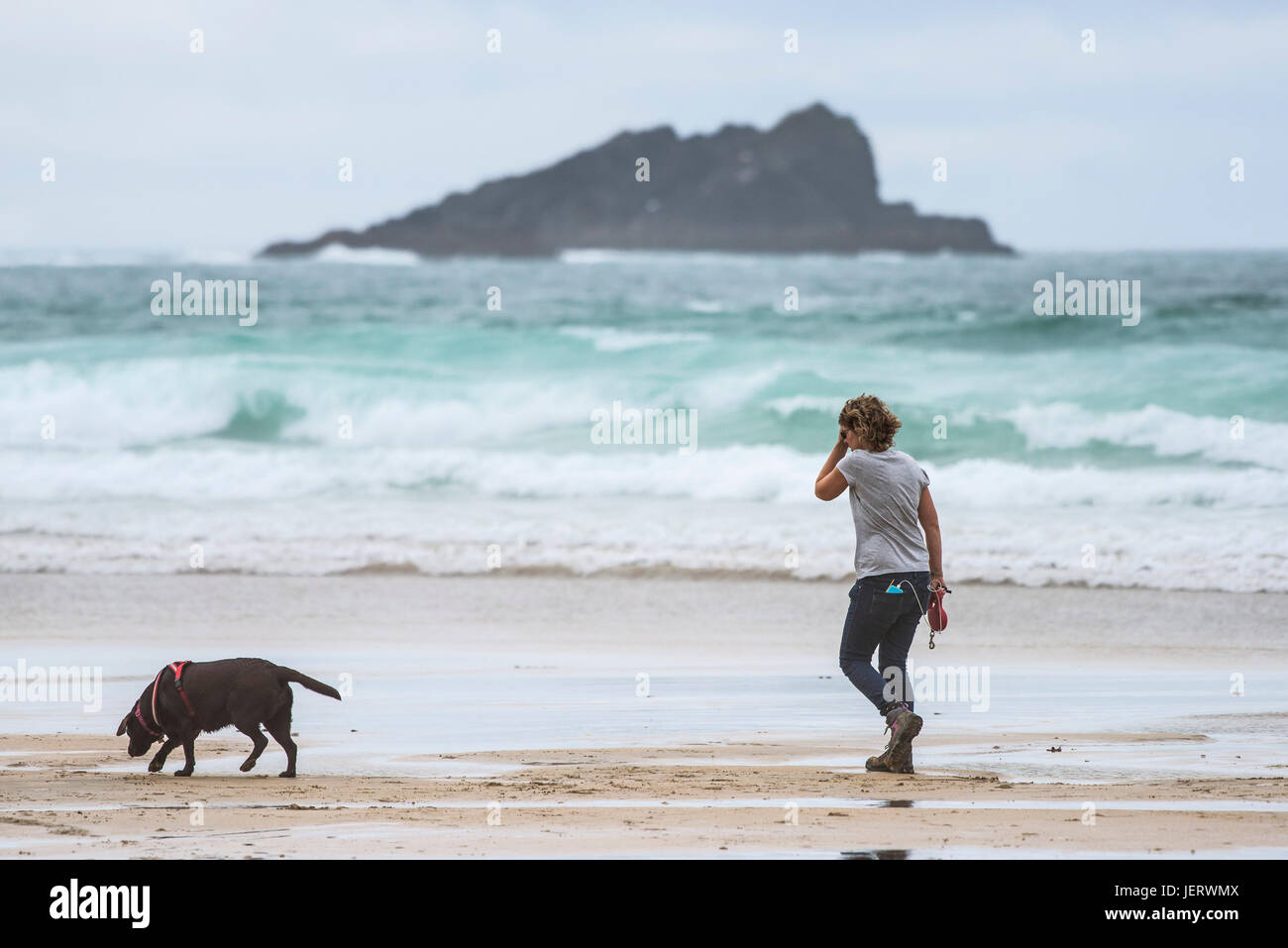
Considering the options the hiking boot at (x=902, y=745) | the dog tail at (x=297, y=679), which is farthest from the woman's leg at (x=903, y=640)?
the dog tail at (x=297, y=679)

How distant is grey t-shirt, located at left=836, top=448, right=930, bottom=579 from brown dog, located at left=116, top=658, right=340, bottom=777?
232cm

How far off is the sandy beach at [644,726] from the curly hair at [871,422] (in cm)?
134

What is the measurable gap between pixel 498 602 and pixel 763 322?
19.1m

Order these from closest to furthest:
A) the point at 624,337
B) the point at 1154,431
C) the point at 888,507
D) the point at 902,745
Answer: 1. the point at 902,745
2. the point at 888,507
3. the point at 1154,431
4. the point at 624,337

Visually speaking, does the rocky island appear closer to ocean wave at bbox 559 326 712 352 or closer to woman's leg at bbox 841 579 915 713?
ocean wave at bbox 559 326 712 352

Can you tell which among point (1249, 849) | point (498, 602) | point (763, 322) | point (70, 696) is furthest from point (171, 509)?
point (763, 322)

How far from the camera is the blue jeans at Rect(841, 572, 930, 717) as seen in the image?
5.89 meters

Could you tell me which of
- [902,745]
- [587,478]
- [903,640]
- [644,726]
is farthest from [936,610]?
[587,478]

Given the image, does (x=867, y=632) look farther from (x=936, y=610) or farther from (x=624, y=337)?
(x=624, y=337)

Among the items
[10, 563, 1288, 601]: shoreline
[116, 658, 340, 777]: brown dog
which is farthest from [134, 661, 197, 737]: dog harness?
[10, 563, 1288, 601]: shoreline

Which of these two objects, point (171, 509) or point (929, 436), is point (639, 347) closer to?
point (929, 436)

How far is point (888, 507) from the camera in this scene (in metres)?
5.91

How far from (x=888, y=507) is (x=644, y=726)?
69.6 inches
